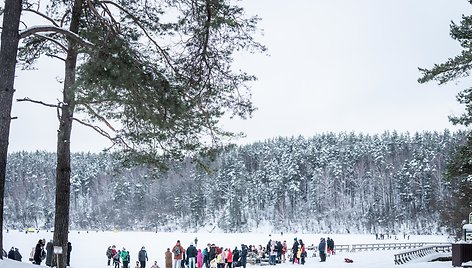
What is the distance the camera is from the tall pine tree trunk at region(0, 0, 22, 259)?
9.59 metres

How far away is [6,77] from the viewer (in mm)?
9664

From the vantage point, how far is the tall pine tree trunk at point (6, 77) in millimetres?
9594

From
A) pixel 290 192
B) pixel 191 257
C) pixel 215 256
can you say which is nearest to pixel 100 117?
pixel 191 257

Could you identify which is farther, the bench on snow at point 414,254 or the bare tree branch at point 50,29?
the bench on snow at point 414,254

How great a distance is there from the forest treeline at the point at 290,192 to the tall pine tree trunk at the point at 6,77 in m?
84.5

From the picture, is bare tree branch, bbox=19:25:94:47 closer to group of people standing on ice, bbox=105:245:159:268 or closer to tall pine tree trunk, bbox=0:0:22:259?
tall pine tree trunk, bbox=0:0:22:259

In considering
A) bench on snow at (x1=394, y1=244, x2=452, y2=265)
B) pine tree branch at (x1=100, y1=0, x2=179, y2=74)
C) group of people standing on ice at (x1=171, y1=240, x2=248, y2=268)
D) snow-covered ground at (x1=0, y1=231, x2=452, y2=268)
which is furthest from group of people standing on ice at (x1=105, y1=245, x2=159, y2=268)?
pine tree branch at (x1=100, y1=0, x2=179, y2=74)

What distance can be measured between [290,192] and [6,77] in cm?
10543

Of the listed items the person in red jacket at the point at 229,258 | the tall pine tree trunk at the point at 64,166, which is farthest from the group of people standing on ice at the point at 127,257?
the tall pine tree trunk at the point at 64,166

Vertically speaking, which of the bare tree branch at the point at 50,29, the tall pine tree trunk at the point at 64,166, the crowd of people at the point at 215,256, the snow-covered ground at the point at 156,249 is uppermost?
the bare tree branch at the point at 50,29

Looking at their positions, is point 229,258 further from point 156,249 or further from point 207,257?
point 156,249

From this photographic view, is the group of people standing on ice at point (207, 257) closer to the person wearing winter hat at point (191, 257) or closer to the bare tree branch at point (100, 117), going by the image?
the person wearing winter hat at point (191, 257)

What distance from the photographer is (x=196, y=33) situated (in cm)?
1137

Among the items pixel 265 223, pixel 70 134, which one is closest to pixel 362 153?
pixel 265 223
